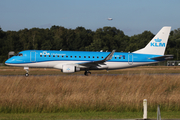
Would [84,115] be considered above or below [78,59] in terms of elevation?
below

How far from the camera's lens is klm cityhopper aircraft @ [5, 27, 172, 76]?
106ft

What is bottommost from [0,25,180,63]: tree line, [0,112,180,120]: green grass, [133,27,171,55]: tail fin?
[0,112,180,120]: green grass

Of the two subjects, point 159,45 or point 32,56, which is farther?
point 159,45

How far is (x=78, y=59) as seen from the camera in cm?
3303

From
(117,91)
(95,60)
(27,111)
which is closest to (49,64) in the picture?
(95,60)

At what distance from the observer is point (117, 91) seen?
1872cm

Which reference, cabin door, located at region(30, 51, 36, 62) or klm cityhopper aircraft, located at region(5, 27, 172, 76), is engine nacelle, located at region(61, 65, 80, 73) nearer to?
klm cityhopper aircraft, located at region(5, 27, 172, 76)

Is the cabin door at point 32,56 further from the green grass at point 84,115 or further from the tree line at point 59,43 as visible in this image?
the tree line at point 59,43

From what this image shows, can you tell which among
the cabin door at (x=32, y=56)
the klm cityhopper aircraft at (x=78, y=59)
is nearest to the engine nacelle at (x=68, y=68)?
the klm cityhopper aircraft at (x=78, y=59)

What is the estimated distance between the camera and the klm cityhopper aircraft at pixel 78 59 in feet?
106

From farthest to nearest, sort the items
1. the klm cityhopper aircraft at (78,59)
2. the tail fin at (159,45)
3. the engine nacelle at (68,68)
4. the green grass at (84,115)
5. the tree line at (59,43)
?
1. the tree line at (59,43)
2. the tail fin at (159,45)
3. the klm cityhopper aircraft at (78,59)
4. the engine nacelle at (68,68)
5. the green grass at (84,115)

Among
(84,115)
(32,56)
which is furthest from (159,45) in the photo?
(84,115)

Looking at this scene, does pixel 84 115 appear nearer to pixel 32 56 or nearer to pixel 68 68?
pixel 68 68

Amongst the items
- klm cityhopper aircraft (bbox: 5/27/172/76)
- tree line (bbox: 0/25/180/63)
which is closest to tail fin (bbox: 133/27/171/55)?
klm cityhopper aircraft (bbox: 5/27/172/76)
